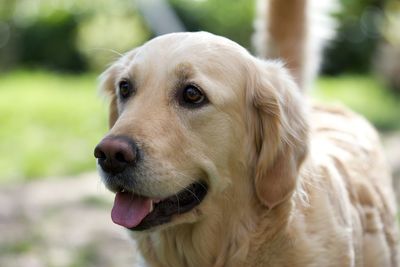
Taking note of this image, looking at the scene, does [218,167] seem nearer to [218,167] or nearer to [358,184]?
[218,167]

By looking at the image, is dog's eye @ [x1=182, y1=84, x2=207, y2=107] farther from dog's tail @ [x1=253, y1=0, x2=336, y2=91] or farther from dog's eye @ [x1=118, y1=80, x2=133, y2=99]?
dog's tail @ [x1=253, y1=0, x2=336, y2=91]

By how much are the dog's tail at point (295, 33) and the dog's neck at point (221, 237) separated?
A: 1.45 metres

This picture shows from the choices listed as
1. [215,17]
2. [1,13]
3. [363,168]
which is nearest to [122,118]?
[363,168]

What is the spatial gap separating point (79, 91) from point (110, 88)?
8585mm

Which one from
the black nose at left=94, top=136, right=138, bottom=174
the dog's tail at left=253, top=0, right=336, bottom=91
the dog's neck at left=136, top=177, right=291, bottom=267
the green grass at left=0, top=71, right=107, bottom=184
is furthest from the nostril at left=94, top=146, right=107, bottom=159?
the green grass at left=0, top=71, right=107, bottom=184

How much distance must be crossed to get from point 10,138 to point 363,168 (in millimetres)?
5772

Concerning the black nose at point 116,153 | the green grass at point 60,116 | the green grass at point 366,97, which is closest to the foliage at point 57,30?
the green grass at point 60,116

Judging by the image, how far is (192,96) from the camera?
3.04 metres

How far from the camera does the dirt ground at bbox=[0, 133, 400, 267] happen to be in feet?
16.1

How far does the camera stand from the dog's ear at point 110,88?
3.67 metres

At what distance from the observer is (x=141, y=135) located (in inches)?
112

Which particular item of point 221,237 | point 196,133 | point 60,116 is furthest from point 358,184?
point 60,116

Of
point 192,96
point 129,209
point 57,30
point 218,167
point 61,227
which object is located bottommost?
point 61,227

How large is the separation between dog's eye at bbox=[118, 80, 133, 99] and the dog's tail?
4.67ft
